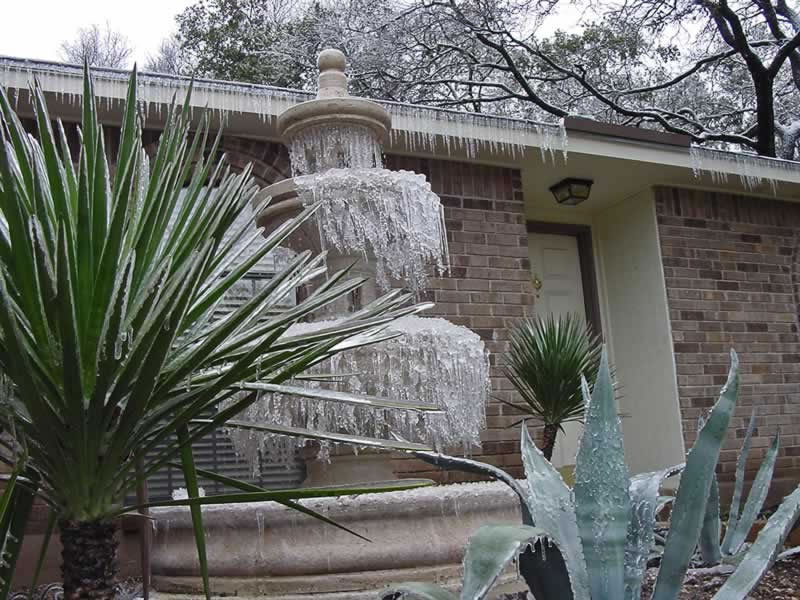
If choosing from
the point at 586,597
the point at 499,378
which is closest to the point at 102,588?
the point at 586,597

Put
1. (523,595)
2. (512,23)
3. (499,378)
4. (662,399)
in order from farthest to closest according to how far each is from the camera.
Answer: (512,23) → (662,399) → (499,378) → (523,595)

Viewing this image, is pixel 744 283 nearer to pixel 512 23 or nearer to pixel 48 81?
pixel 48 81

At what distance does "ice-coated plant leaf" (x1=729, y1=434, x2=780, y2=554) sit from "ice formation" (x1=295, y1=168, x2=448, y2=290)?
153 centimetres

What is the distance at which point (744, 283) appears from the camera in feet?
24.9

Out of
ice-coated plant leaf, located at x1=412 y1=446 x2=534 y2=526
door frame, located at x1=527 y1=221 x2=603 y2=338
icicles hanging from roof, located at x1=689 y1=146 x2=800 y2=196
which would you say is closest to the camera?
ice-coated plant leaf, located at x1=412 y1=446 x2=534 y2=526

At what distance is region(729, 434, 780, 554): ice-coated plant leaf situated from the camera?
2.73 meters

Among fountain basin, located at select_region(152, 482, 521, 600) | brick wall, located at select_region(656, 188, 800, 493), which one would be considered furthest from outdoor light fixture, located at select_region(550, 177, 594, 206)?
fountain basin, located at select_region(152, 482, 521, 600)

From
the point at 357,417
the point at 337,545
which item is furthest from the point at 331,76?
the point at 337,545

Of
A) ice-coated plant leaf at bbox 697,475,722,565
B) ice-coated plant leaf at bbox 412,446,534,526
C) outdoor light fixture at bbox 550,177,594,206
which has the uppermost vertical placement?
outdoor light fixture at bbox 550,177,594,206

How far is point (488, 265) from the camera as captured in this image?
6496 millimetres

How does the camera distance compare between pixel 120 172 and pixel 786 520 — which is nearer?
pixel 786 520

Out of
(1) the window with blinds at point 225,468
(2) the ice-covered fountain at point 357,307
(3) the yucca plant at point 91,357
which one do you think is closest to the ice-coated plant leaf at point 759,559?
(3) the yucca plant at point 91,357

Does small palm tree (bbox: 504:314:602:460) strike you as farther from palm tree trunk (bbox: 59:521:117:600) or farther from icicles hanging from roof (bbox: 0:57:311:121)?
palm tree trunk (bbox: 59:521:117:600)

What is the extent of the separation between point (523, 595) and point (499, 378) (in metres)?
3.78
